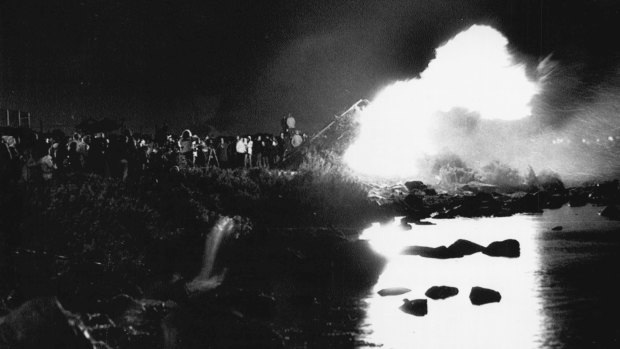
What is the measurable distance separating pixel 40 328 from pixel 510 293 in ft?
41.6

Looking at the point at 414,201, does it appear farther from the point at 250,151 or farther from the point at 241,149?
the point at 241,149

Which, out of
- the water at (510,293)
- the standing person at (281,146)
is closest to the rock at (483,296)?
the water at (510,293)

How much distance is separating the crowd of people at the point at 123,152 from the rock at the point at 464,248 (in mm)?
12629

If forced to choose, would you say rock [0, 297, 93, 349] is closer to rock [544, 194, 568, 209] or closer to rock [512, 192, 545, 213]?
rock [512, 192, 545, 213]

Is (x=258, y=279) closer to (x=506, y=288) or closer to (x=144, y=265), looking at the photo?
(x=144, y=265)

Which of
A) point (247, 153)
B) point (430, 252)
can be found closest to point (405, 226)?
point (430, 252)

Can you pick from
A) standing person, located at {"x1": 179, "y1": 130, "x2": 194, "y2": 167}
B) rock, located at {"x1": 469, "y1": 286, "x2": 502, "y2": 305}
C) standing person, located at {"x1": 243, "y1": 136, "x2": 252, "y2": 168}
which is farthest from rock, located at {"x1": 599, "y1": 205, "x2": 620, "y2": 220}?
standing person, located at {"x1": 179, "y1": 130, "x2": 194, "y2": 167}

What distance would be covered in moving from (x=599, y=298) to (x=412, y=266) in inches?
260

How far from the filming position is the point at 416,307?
51.1ft

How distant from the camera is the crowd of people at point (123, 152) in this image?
651 inches

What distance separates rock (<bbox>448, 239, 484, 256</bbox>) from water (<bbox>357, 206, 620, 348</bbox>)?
415mm

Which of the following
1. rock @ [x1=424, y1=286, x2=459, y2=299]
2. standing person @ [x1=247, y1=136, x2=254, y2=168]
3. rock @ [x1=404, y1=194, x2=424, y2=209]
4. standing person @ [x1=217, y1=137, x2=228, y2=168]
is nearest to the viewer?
rock @ [x1=424, y1=286, x2=459, y2=299]

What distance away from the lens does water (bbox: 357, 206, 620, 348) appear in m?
13.5

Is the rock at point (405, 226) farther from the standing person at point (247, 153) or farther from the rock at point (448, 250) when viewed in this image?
the standing person at point (247, 153)
